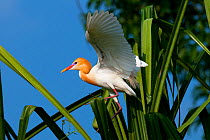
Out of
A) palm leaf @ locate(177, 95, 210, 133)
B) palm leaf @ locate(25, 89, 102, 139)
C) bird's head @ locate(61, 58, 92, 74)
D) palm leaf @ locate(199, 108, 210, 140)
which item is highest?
bird's head @ locate(61, 58, 92, 74)

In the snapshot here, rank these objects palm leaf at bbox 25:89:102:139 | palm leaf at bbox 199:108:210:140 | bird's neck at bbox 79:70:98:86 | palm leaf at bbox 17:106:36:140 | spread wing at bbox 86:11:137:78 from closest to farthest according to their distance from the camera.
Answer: palm leaf at bbox 17:106:36:140 < spread wing at bbox 86:11:137:78 < palm leaf at bbox 25:89:102:139 < palm leaf at bbox 199:108:210:140 < bird's neck at bbox 79:70:98:86

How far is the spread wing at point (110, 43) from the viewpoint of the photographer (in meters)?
1.83

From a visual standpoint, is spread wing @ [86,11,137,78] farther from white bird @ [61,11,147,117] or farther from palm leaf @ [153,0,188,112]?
palm leaf @ [153,0,188,112]

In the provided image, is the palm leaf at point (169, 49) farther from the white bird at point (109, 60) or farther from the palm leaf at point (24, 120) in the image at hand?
the palm leaf at point (24, 120)

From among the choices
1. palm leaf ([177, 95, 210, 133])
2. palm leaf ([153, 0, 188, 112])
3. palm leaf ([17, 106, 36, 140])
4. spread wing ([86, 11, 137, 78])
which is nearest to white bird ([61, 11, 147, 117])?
spread wing ([86, 11, 137, 78])

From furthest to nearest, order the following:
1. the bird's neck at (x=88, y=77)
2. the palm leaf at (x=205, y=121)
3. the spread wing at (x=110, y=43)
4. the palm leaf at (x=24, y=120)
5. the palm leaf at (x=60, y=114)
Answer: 1. the bird's neck at (x=88, y=77)
2. the palm leaf at (x=205, y=121)
3. the palm leaf at (x=60, y=114)
4. the spread wing at (x=110, y=43)
5. the palm leaf at (x=24, y=120)

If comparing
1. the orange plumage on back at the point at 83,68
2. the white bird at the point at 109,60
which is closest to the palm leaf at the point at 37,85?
the white bird at the point at 109,60

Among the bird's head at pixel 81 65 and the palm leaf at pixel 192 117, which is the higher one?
the bird's head at pixel 81 65

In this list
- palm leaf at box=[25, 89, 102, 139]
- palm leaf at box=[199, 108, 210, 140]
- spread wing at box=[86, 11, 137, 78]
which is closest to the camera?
spread wing at box=[86, 11, 137, 78]

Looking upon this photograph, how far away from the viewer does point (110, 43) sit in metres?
1.98

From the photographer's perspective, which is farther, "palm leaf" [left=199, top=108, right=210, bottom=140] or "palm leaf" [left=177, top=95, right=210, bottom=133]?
"palm leaf" [left=199, top=108, right=210, bottom=140]

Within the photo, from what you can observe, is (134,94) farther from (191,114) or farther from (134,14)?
(134,14)

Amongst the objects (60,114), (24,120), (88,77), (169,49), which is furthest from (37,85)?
Result: (88,77)

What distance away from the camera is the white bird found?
1850mm
